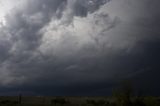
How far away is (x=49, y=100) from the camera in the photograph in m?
90.1

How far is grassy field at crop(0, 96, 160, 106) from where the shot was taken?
70375 mm

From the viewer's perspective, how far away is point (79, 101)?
8638 cm

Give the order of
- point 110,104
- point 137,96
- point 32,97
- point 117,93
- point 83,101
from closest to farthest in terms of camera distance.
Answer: point 117,93 < point 137,96 < point 110,104 < point 83,101 < point 32,97

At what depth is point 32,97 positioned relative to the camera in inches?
3730

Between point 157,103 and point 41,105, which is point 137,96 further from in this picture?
point 41,105

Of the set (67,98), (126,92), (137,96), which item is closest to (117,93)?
(126,92)

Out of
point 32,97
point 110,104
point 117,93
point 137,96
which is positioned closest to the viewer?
point 117,93

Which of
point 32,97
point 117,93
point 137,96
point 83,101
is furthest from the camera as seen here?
point 32,97

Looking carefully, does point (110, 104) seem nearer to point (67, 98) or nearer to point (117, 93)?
point (117, 93)

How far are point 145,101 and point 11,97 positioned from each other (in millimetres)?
42625

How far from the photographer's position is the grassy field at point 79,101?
70375mm

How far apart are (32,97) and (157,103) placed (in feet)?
126

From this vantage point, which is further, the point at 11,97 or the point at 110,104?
the point at 11,97

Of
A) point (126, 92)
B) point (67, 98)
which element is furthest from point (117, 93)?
point (67, 98)
